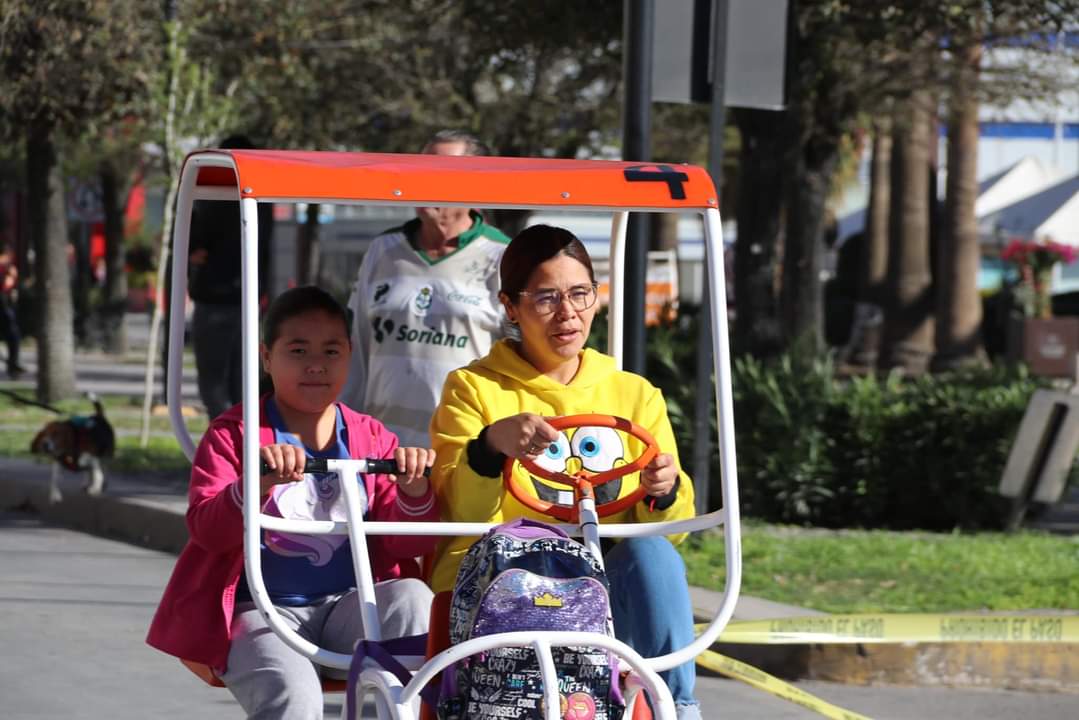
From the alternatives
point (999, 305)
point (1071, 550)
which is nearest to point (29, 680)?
point (1071, 550)

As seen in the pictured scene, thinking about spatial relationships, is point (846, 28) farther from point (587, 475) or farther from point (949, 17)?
point (587, 475)

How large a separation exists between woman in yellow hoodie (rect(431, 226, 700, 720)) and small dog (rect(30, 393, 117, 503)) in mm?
6535

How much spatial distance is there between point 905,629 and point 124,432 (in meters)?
9.30

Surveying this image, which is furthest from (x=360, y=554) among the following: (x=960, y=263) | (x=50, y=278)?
(x=960, y=263)

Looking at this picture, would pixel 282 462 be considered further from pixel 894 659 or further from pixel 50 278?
pixel 50 278

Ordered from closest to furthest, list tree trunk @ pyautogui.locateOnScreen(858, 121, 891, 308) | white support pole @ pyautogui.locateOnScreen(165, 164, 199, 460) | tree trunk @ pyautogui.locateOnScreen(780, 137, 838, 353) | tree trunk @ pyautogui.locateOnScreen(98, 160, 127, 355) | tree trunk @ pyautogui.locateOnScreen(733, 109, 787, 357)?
white support pole @ pyautogui.locateOnScreen(165, 164, 199, 460) → tree trunk @ pyautogui.locateOnScreen(733, 109, 787, 357) → tree trunk @ pyautogui.locateOnScreen(780, 137, 838, 353) → tree trunk @ pyautogui.locateOnScreen(98, 160, 127, 355) → tree trunk @ pyautogui.locateOnScreen(858, 121, 891, 308)

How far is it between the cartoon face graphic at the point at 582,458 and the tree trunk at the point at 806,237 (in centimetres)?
1217

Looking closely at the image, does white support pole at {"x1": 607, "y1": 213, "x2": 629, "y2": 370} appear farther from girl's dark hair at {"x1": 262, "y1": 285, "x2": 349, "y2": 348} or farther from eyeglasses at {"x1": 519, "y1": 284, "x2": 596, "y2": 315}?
girl's dark hair at {"x1": 262, "y1": 285, "x2": 349, "y2": 348}

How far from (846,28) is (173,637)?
869cm

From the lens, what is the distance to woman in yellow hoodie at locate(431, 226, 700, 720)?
3.77 meters

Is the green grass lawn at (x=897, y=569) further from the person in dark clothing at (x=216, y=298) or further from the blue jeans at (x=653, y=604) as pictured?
the blue jeans at (x=653, y=604)

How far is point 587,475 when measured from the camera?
3.92m

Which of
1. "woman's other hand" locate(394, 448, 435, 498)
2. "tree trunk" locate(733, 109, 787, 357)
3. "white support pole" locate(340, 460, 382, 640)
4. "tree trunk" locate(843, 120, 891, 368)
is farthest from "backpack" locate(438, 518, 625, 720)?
"tree trunk" locate(843, 120, 891, 368)

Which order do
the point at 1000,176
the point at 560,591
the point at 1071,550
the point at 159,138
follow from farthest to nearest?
the point at 1000,176
the point at 159,138
the point at 1071,550
the point at 560,591
